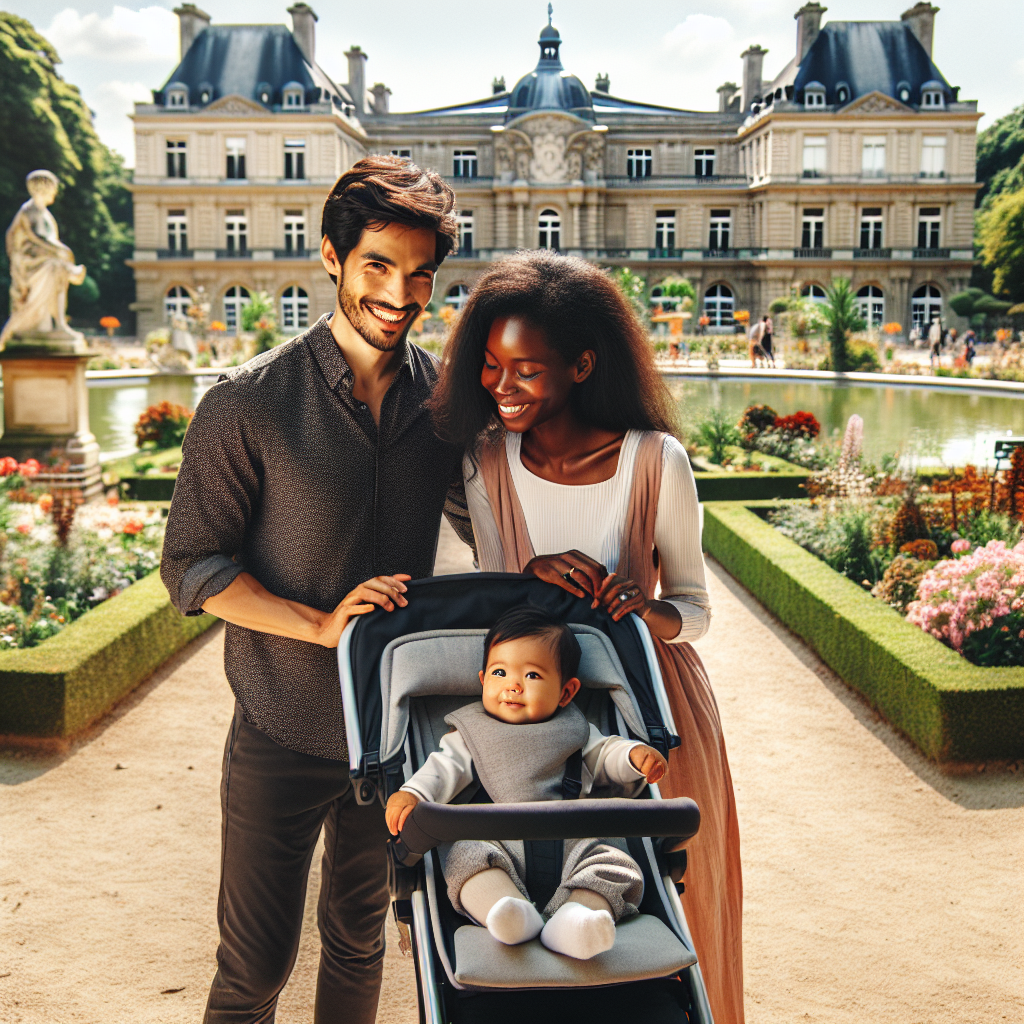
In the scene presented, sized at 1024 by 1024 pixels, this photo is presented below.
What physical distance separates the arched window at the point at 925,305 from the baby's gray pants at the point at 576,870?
43569 mm

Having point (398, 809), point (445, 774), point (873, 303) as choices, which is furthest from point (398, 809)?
point (873, 303)

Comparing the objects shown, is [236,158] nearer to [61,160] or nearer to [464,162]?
[61,160]

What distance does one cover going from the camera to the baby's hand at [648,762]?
1.56m

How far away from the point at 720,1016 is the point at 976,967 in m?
1.30

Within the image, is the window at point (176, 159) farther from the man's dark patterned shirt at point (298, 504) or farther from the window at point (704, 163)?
the man's dark patterned shirt at point (298, 504)

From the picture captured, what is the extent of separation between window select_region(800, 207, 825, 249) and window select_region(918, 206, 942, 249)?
3916 millimetres

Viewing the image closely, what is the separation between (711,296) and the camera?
44.0 metres

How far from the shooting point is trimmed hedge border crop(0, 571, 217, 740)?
15.1 feet

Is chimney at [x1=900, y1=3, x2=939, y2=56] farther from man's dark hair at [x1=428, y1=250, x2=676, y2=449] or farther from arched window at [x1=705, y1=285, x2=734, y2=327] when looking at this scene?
man's dark hair at [x1=428, y1=250, x2=676, y2=449]

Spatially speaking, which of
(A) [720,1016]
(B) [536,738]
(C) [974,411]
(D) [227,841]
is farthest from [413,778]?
(C) [974,411]

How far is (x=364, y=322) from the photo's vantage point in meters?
1.90

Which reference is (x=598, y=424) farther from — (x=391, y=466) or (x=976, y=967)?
(x=976, y=967)

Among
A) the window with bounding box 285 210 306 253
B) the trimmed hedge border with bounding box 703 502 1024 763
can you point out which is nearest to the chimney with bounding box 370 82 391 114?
the window with bounding box 285 210 306 253

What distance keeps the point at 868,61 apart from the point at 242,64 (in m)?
25.6
